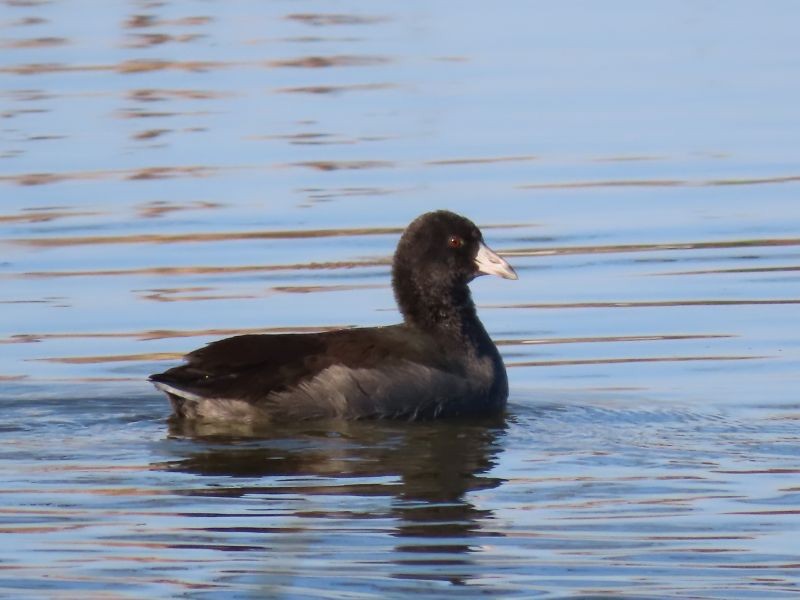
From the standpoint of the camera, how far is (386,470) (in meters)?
9.55

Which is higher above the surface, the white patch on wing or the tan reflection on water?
the tan reflection on water

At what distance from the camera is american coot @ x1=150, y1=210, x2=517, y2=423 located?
1042 centimetres

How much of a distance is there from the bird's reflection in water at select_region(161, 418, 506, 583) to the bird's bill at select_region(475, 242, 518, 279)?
93 centimetres

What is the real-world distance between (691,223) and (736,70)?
6.83m

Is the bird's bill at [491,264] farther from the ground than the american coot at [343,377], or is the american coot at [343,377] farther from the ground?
the bird's bill at [491,264]

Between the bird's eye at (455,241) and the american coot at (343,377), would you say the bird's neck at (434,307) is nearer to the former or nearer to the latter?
the american coot at (343,377)

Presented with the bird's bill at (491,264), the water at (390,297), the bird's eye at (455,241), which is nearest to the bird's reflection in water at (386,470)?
the water at (390,297)

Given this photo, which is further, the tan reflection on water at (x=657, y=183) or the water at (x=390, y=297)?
the tan reflection on water at (x=657, y=183)

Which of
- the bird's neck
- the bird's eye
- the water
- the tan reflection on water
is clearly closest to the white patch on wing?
the water

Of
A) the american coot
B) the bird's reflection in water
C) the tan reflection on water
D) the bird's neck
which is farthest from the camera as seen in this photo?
the tan reflection on water

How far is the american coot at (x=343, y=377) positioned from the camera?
10422mm

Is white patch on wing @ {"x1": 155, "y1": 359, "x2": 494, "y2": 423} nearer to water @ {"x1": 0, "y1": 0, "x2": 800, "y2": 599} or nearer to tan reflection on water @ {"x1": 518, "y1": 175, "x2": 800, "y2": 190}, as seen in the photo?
water @ {"x1": 0, "y1": 0, "x2": 800, "y2": 599}

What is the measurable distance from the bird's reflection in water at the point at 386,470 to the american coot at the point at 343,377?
100 mm

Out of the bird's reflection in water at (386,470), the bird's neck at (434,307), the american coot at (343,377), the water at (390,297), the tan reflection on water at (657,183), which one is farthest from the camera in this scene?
the tan reflection on water at (657,183)
